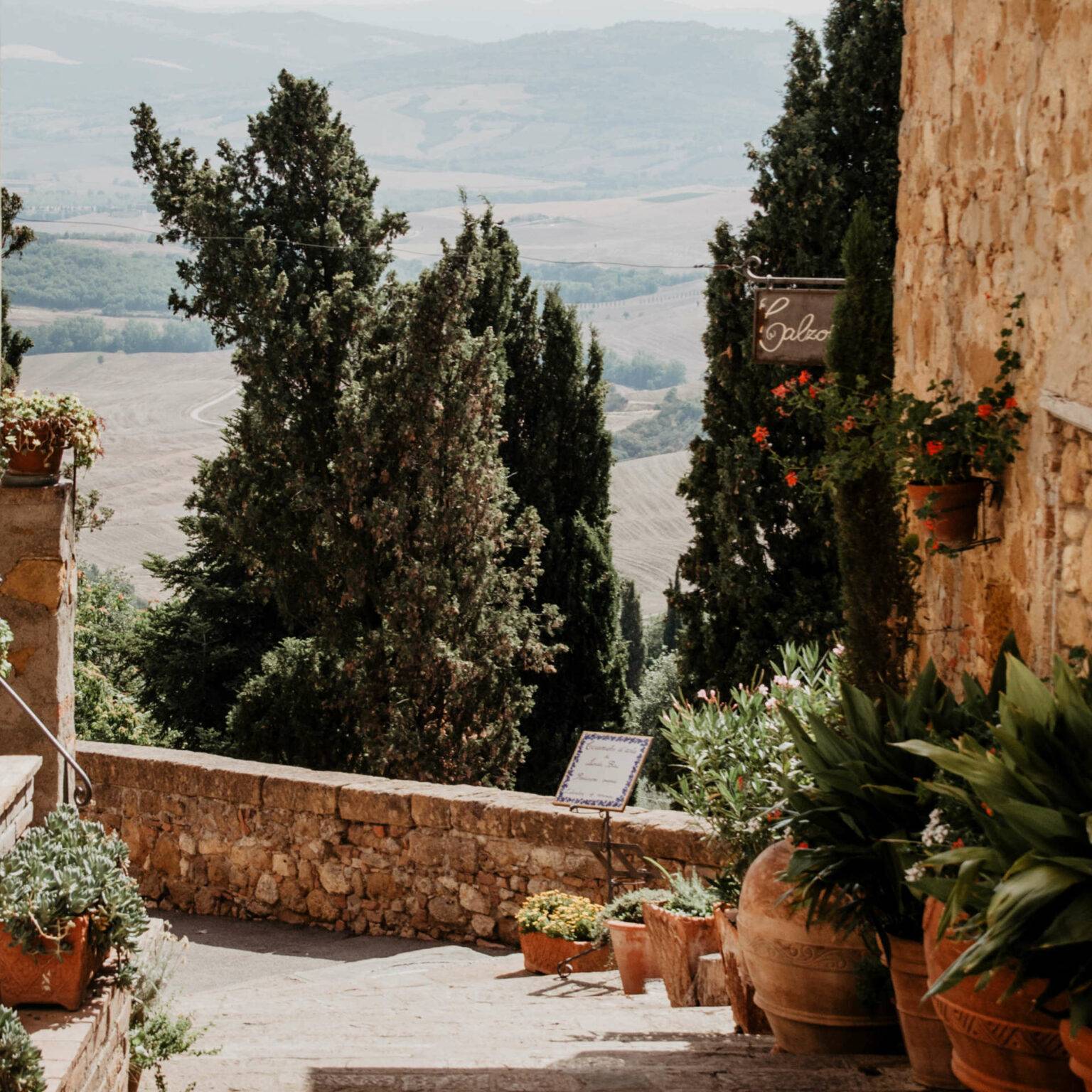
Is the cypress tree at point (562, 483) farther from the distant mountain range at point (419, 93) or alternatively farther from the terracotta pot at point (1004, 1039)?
the distant mountain range at point (419, 93)

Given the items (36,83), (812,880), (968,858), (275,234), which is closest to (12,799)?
(812,880)

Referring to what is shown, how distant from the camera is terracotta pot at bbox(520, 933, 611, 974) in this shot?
21.6 feet

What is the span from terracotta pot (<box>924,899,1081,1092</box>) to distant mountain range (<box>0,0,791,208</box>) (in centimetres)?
8249

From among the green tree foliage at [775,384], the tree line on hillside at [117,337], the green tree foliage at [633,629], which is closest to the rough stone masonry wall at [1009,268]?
the green tree foliage at [775,384]

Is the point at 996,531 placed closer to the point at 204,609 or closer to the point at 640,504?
the point at 204,609

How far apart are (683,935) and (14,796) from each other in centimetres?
272

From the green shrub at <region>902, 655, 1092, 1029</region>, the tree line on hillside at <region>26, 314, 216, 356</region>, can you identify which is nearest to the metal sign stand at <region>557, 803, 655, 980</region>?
the green shrub at <region>902, 655, 1092, 1029</region>

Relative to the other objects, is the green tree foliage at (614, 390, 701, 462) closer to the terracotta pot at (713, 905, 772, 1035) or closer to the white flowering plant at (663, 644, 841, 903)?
the white flowering plant at (663, 644, 841, 903)

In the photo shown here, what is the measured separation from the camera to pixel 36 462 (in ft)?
19.3

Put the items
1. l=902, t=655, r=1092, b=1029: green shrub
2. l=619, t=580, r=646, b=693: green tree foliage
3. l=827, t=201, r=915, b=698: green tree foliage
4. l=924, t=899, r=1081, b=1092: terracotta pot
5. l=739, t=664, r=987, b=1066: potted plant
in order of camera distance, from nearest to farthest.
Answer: l=902, t=655, r=1092, b=1029: green shrub → l=924, t=899, r=1081, b=1092: terracotta pot → l=739, t=664, r=987, b=1066: potted plant → l=827, t=201, r=915, b=698: green tree foliage → l=619, t=580, r=646, b=693: green tree foliage

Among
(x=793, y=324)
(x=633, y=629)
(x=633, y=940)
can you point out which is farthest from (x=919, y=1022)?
(x=633, y=629)

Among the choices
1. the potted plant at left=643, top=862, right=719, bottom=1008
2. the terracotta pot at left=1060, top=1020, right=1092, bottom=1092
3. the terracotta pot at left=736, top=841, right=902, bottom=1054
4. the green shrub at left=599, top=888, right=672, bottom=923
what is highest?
the terracotta pot at left=1060, top=1020, right=1092, bottom=1092

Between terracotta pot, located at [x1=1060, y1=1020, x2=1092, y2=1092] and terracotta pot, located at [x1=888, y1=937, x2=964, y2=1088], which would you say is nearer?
terracotta pot, located at [x1=1060, y1=1020, x2=1092, y2=1092]

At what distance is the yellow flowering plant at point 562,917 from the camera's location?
6637 mm
